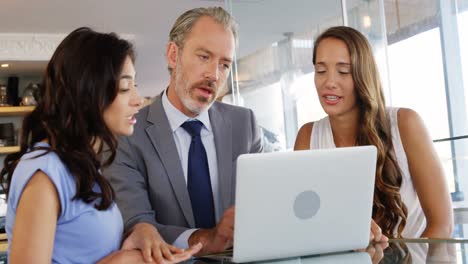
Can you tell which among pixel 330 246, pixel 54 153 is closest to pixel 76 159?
pixel 54 153

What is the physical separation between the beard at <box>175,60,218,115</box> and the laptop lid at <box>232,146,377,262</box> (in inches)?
31.0

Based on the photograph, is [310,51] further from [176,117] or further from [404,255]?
[404,255]

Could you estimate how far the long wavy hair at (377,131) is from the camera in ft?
6.86

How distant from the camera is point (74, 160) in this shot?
4.42 feet

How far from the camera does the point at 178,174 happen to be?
2.05 m

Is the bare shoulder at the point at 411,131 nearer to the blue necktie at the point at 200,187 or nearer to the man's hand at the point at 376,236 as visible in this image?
the man's hand at the point at 376,236

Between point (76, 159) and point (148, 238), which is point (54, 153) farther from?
point (148, 238)

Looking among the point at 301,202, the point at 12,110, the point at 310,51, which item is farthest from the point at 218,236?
the point at 12,110

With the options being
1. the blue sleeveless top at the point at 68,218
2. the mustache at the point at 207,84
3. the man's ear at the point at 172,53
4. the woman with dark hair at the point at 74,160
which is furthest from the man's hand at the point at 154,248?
the man's ear at the point at 172,53

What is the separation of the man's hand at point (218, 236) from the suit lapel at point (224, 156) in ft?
0.93

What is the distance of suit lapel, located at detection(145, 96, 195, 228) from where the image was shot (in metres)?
2.04

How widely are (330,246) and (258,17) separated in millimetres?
2631

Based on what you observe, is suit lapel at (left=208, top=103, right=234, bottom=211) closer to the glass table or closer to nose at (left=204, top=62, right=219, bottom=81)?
nose at (left=204, top=62, right=219, bottom=81)

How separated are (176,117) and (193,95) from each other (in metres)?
0.12
